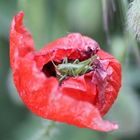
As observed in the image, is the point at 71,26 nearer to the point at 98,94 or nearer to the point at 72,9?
the point at 72,9

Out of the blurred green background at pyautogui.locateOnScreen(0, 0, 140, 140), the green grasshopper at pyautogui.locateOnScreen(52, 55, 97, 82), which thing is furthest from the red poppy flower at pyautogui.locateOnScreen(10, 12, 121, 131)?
the blurred green background at pyautogui.locateOnScreen(0, 0, 140, 140)

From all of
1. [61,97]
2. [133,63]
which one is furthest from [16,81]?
[133,63]

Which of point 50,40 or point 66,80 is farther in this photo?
point 50,40

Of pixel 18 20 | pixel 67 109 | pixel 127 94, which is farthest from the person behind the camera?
pixel 127 94

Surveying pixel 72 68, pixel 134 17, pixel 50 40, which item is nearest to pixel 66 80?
pixel 72 68

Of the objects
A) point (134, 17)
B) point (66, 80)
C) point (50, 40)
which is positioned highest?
point (134, 17)

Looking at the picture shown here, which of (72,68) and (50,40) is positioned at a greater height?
(72,68)

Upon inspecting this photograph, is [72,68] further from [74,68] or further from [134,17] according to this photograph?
[134,17]

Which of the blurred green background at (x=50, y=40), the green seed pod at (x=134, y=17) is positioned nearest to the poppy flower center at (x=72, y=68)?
the green seed pod at (x=134, y=17)
